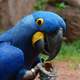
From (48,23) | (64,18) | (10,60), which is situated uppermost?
(48,23)

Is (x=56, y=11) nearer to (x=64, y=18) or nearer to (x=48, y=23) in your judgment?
(x=64, y=18)

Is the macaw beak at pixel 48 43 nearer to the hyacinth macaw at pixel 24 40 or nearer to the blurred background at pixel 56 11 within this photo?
the hyacinth macaw at pixel 24 40

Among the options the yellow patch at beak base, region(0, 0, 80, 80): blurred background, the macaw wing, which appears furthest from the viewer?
region(0, 0, 80, 80): blurred background

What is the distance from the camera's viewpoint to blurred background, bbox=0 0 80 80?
6.85 metres

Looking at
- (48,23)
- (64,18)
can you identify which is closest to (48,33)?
(48,23)

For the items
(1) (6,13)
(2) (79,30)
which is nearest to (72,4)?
(2) (79,30)

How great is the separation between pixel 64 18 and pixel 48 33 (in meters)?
4.44

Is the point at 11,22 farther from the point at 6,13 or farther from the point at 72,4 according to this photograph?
the point at 72,4

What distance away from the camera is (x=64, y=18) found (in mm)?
8203

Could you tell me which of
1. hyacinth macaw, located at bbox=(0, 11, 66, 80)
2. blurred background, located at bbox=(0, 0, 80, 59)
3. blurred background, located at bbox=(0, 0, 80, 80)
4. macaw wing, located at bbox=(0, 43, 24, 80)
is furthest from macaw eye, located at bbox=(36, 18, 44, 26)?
blurred background, located at bbox=(0, 0, 80, 59)

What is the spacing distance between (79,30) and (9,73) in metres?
4.75

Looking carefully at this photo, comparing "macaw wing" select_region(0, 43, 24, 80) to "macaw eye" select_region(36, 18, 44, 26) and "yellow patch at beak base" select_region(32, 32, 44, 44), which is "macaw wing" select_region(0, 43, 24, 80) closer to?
"yellow patch at beak base" select_region(32, 32, 44, 44)

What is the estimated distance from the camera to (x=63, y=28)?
3.87 m

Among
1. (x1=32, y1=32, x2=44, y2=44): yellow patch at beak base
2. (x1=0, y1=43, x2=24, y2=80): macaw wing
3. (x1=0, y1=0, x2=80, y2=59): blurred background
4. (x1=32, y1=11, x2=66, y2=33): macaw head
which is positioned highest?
(x1=32, y1=11, x2=66, y2=33): macaw head
